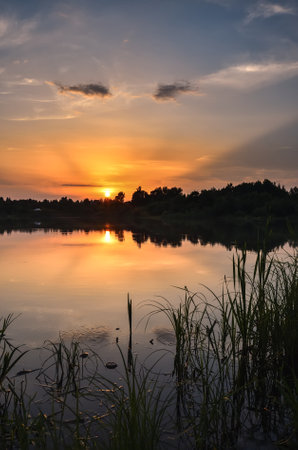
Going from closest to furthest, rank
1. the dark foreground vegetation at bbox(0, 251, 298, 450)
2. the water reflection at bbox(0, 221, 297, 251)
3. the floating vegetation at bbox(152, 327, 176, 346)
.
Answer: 1. the dark foreground vegetation at bbox(0, 251, 298, 450)
2. the floating vegetation at bbox(152, 327, 176, 346)
3. the water reflection at bbox(0, 221, 297, 251)

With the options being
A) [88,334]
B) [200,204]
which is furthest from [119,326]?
[200,204]

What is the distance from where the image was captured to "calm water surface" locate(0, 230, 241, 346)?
9.84m

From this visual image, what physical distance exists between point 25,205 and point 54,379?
134m

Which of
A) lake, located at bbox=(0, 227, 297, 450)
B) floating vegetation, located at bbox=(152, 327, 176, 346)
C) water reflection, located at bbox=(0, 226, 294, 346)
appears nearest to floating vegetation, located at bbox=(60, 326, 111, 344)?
lake, located at bbox=(0, 227, 297, 450)

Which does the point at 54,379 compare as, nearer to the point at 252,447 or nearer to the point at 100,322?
the point at 252,447

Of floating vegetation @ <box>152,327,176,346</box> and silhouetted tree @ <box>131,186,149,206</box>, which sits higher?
silhouetted tree @ <box>131,186,149,206</box>

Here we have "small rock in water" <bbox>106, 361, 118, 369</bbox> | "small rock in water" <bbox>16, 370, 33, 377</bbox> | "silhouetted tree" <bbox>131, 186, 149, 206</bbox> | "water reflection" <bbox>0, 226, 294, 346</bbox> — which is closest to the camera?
"small rock in water" <bbox>16, 370, 33, 377</bbox>

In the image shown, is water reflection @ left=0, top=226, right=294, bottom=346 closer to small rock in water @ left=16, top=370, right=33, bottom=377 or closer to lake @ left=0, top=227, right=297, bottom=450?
lake @ left=0, top=227, right=297, bottom=450

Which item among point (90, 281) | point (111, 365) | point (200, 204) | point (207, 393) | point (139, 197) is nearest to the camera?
point (207, 393)

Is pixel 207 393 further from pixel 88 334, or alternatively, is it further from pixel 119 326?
pixel 119 326

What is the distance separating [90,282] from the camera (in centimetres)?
1627

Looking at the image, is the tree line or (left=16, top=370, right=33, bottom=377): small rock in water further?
the tree line

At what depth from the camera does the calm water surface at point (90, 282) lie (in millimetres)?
9836

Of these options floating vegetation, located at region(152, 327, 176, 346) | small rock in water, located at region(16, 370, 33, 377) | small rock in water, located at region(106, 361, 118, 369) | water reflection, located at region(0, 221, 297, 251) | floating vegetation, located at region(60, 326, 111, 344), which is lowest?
floating vegetation, located at region(60, 326, 111, 344)
